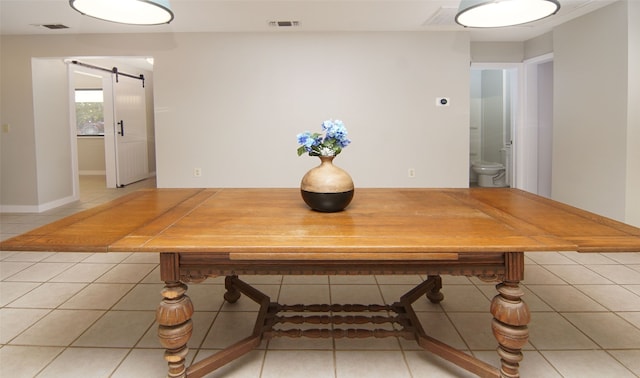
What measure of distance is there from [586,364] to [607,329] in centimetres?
47

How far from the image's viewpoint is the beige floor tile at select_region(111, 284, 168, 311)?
2670 millimetres

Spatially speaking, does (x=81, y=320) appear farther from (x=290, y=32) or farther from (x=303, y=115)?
(x=290, y=32)

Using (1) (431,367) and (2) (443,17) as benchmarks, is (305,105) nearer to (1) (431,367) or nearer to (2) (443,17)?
(2) (443,17)

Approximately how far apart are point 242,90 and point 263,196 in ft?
10.9

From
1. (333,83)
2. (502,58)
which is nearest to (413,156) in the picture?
(333,83)

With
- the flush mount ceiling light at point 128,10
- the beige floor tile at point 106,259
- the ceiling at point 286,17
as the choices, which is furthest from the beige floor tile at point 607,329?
the beige floor tile at point 106,259

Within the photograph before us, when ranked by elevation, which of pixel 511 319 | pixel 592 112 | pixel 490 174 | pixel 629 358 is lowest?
pixel 629 358

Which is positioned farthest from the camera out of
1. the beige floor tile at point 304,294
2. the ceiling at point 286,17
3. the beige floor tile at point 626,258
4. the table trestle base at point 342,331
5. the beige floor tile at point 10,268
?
the ceiling at point 286,17

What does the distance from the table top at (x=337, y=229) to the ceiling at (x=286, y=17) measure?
2.58 meters

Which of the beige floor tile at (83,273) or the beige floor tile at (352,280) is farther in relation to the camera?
the beige floor tile at (83,273)

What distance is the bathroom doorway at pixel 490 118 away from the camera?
292 inches

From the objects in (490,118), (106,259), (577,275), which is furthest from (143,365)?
(490,118)

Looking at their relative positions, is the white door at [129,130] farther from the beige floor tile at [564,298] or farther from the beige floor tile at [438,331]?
the beige floor tile at [564,298]

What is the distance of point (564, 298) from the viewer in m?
2.77
